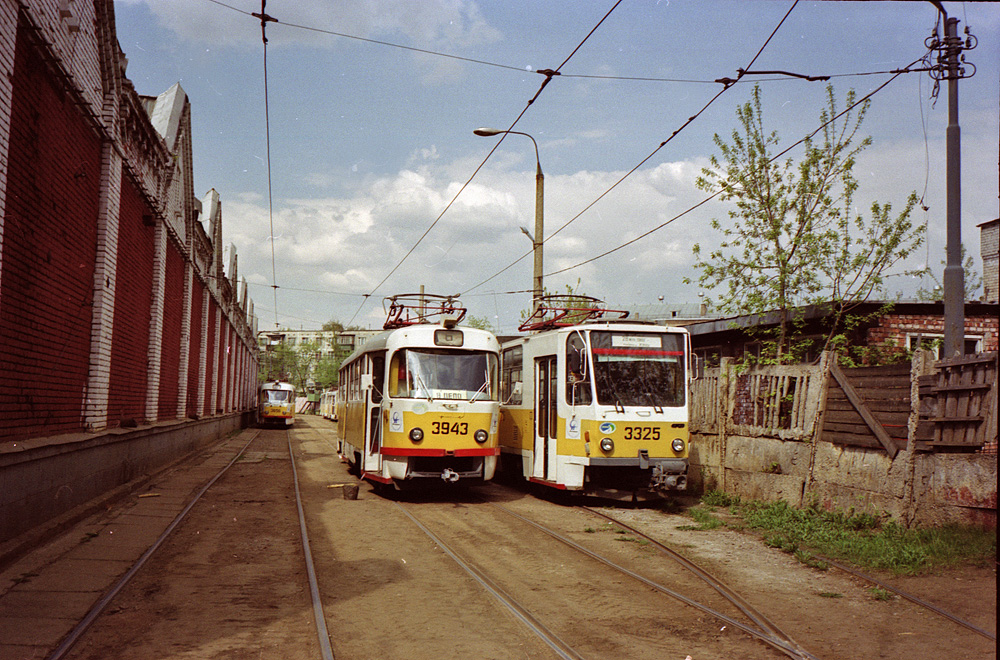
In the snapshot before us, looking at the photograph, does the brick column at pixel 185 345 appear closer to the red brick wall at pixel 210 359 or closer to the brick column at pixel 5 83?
the red brick wall at pixel 210 359

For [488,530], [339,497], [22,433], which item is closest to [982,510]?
[488,530]

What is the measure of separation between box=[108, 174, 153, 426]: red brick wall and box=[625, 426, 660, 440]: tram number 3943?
9.14 meters

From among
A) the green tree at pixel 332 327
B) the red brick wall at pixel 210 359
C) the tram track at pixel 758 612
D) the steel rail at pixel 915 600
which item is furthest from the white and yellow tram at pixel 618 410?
the green tree at pixel 332 327

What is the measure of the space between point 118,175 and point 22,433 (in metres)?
5.70

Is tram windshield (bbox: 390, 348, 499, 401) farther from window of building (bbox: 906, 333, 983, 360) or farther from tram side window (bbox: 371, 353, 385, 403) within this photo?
window of building (bbox: 906, 333, 983, 360)

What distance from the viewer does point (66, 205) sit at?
10.8 meters

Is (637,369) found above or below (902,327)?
below

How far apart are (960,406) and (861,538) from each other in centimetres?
187

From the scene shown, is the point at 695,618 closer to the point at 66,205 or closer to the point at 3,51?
the point at 3,51

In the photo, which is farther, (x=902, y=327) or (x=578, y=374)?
(x=902, y=327)

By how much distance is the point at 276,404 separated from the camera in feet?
148

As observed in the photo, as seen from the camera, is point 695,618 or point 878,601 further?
point 878,601

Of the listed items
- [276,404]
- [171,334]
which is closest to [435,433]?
[171,334]

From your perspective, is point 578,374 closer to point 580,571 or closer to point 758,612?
point 580,571
